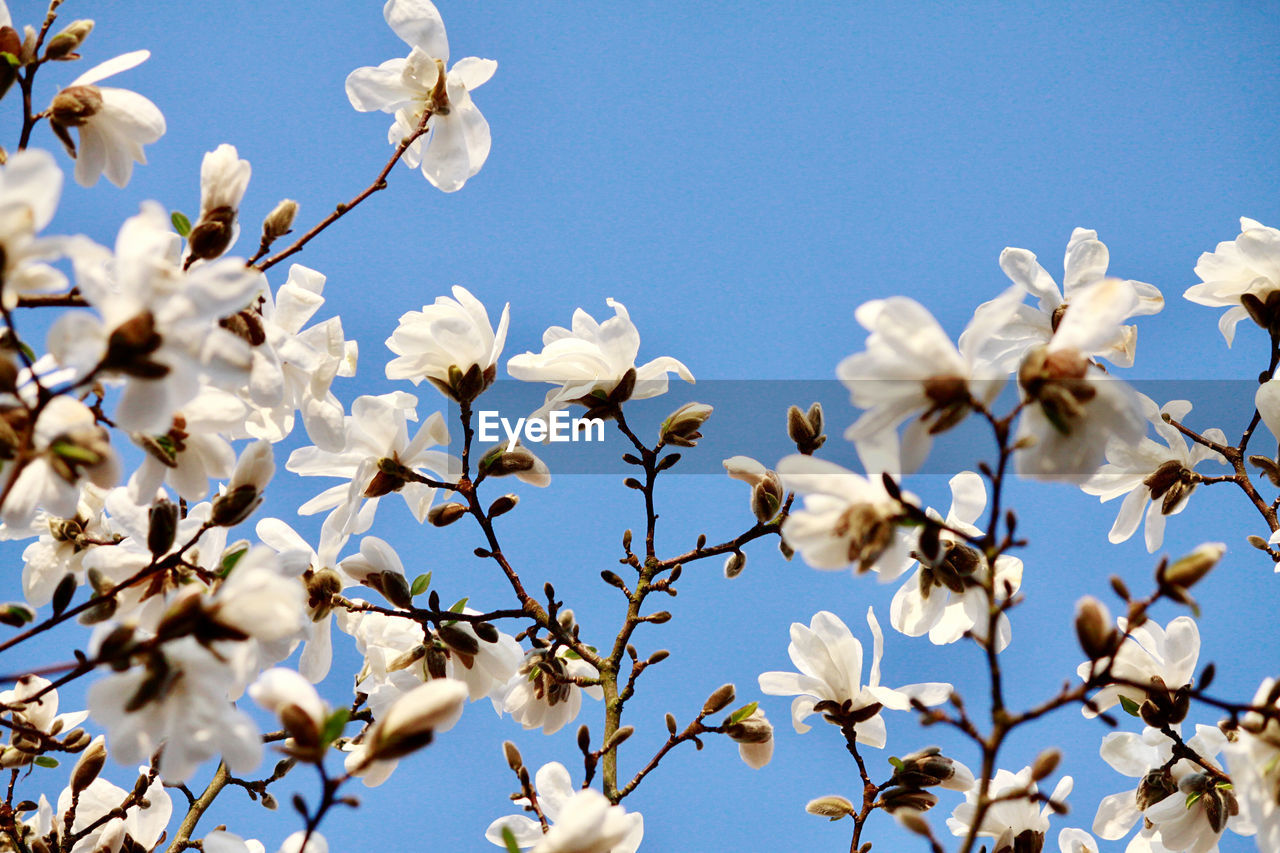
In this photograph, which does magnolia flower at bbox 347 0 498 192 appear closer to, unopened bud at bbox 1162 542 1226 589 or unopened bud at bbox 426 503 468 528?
unopened bud at bbox 426 503 468 528

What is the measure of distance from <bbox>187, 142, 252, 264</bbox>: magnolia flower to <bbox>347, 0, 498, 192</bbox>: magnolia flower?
1.63 feet

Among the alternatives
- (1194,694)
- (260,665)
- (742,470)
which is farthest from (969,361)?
(260,665)

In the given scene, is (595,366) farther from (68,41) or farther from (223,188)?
(68,41)

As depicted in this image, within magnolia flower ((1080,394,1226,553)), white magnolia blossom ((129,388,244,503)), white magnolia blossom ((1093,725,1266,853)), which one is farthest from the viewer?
magnolia flower ((1080,394,1226,553))

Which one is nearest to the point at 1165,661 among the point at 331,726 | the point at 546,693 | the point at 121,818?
the point at 546,693

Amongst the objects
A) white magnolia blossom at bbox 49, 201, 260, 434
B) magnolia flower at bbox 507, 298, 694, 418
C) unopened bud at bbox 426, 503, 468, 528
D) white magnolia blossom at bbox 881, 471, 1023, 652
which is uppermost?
white magnolia blossom at bbox 49, 201, 260, 434

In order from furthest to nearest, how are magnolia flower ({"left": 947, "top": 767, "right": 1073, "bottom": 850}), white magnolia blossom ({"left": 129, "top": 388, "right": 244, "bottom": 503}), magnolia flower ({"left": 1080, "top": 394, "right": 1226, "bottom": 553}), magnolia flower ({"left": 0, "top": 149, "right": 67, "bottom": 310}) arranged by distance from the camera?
magnolia flower ({"left": 1080, "top": 394, "right": 1226, "bottom": 553}), magnolia flower ({"left": 947, "top": 767, "right": 1073, "bottom": 850}), white magnolia blossom ({"left": 129, "top": 388, "right": 244, "bottom": 503}), magnolia flower ({"left": 0, "top": 149, "right": 67, "bottom": 310})

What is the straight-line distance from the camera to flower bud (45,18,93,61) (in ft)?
3.44

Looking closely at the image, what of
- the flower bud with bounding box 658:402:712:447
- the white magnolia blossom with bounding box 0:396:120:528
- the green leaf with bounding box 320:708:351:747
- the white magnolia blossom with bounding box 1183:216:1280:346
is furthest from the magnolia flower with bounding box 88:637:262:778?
the white magnolia blossom with bounding box 1183:216:1280:346

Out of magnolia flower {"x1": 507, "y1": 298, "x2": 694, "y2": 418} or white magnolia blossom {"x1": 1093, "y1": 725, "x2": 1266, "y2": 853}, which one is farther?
magnolia flower {"x1": 507, "y1": 298, "x2": 694, "y2": 418}

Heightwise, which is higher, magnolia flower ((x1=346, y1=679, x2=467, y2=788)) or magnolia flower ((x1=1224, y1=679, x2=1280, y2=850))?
magnolia flower ((x1=346, y1=679, x2=467, y2=788))

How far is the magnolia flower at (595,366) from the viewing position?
126 centimetres

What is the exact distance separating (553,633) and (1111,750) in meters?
0.82

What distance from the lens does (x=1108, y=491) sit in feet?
4.63
